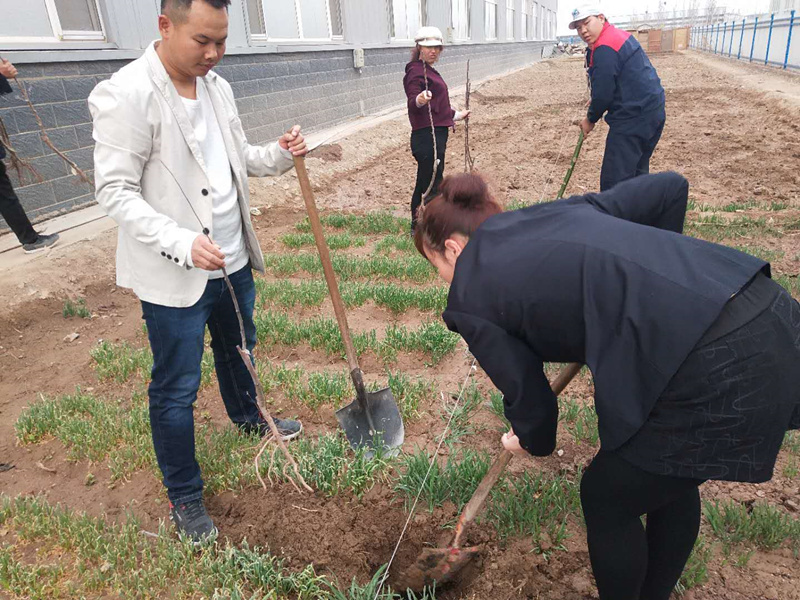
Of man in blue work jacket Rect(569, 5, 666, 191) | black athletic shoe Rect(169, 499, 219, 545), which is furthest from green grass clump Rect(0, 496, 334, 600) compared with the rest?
man in blue work jacket Rect(569, 5, 666, 191)

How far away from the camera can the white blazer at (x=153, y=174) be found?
Answer: 216 cm

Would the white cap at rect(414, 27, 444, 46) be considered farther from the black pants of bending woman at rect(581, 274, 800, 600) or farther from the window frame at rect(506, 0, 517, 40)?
the window frame at rect(506, 0, 517, 40)

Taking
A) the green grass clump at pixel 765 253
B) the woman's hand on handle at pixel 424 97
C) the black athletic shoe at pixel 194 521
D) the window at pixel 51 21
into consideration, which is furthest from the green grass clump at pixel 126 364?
the green grass clump at pixel 765 253

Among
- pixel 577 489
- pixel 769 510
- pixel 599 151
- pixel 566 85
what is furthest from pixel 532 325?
pixel 566 85

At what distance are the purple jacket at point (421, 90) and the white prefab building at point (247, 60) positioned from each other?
3.47 metres

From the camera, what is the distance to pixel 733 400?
1.59m

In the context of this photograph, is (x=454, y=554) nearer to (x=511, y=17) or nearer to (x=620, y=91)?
(x=620, y=91)

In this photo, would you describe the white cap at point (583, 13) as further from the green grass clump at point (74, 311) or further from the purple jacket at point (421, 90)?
the green grass clump at point (74, 311)

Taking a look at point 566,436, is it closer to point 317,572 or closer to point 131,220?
point 317,572

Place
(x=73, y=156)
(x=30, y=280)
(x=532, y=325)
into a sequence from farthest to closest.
Answer: (x=73, y=156) → (x=30, y=280) → (x=532, y=325)

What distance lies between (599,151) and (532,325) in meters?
10.6

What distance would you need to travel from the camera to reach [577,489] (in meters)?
2.79

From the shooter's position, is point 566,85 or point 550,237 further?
point 566,85

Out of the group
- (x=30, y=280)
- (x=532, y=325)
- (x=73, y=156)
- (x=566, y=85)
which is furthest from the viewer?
(x=566, y=85)
